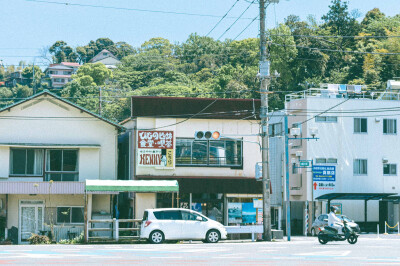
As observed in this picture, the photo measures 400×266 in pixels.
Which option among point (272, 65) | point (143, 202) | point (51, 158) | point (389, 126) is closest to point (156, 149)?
point (143, 202)

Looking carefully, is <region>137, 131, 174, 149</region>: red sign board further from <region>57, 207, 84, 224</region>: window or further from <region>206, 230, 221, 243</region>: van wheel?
<region>206, 230, 221, 243</region>: van wheel

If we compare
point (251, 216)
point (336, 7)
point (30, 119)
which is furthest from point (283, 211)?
point (336, 7)

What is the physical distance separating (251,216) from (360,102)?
18209 millimetres

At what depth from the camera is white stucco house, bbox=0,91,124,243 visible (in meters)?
38.0

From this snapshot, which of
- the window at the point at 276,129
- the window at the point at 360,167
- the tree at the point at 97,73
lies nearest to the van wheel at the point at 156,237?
the window at the point at 276,129

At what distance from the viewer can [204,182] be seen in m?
38.5

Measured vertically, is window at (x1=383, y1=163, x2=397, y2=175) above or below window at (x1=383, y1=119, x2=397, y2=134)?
below

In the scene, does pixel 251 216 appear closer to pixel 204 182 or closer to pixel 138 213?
pixel 204 182

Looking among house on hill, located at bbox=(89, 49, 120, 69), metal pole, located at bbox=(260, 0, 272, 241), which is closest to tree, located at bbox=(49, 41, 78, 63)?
house on hill, located at bbox=(89, 49, 120, 69)

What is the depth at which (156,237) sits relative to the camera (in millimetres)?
31391

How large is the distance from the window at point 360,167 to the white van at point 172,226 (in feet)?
77.7

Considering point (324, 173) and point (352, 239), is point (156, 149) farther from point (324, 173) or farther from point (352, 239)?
point (324, 173)

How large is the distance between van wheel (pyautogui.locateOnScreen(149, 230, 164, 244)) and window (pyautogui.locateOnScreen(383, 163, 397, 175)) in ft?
89.5

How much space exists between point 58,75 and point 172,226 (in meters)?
127
